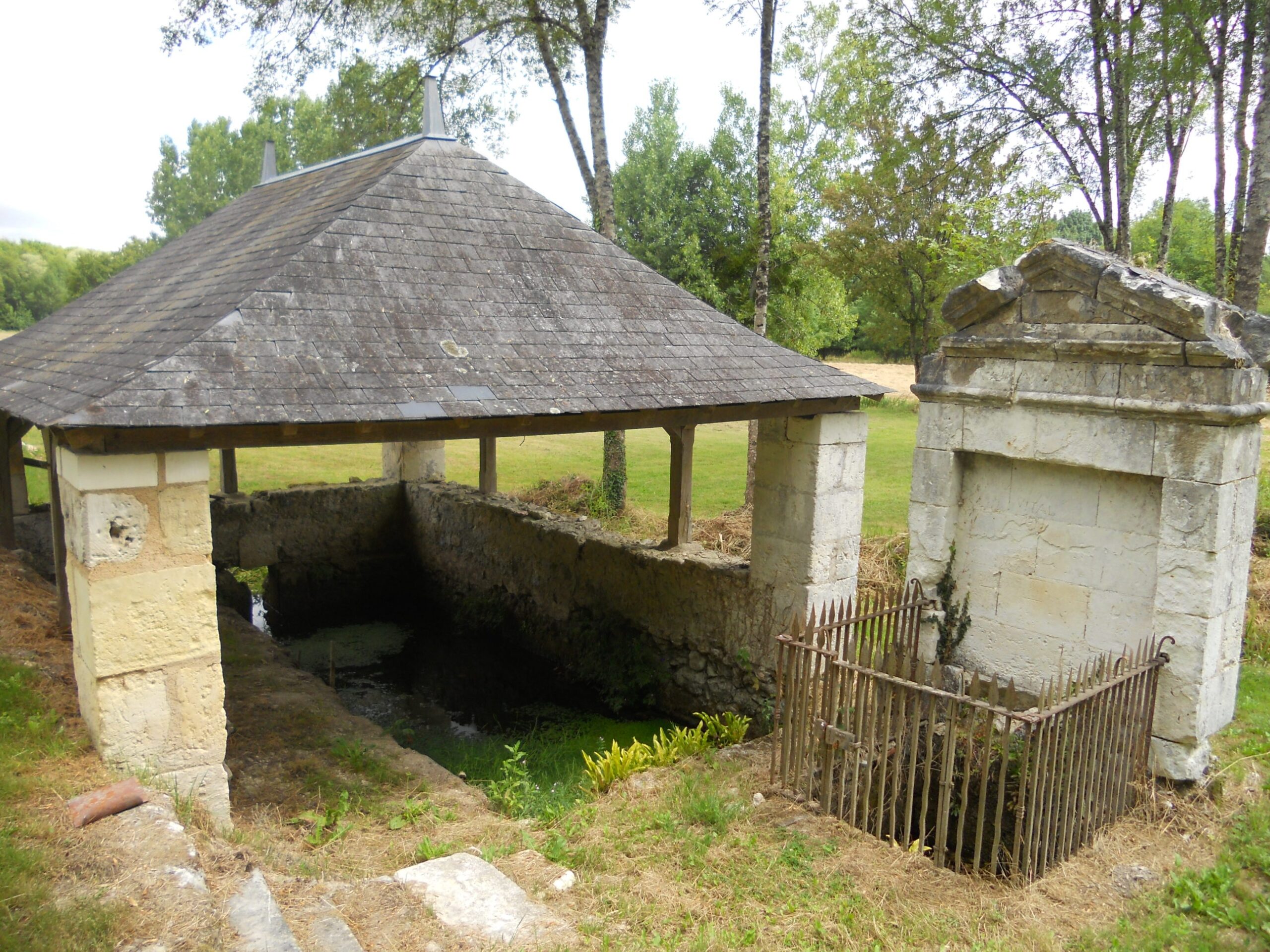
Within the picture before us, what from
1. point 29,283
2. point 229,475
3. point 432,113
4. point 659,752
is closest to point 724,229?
point 229,475

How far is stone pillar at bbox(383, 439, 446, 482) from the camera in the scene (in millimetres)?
13453

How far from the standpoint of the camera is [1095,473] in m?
5.05

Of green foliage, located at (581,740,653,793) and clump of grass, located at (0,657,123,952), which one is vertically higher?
clump of grass, located at (0,657,123,952)

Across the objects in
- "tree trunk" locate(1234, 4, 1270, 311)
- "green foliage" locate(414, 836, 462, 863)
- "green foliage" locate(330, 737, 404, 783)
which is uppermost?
"tree trunk" locate(1234, 4, 1270, 311)

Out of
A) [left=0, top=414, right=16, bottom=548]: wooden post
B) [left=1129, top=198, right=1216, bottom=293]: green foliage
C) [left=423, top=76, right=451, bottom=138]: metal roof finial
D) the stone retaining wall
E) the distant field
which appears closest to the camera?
[left=423, top=76, right=451, bottom=138]: metal roof finial

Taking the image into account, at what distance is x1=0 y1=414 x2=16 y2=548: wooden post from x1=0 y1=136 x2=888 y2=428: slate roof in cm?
84

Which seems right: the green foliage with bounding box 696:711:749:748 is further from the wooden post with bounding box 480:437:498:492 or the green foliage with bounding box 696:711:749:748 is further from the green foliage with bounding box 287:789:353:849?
the wooden post with bounding box 480:437:498:492

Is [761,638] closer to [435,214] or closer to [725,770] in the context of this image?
[725,770]

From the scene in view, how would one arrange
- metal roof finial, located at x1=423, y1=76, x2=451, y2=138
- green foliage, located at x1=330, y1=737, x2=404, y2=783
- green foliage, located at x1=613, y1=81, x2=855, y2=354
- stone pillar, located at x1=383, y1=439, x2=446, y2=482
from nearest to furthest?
green foliage, located at x1=330, y1=737, x2=404, y2=783
metal roof finial, located at x1=423, y1=76, x2=451, y2=138
stone pillar, located at x1=383, y1=439, x2=446, y2=482
green foliage, located at x1=613, y1=81, x2=855, y2=354

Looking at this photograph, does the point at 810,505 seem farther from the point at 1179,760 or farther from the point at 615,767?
the point at 1179,760

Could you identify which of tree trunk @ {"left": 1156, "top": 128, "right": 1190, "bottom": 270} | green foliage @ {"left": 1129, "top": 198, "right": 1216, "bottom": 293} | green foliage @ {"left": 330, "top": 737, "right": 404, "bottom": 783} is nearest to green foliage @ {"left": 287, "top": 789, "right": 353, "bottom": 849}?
green foliage @ {"left": 330, "top": 737, "right": 404, "bottom": 783}

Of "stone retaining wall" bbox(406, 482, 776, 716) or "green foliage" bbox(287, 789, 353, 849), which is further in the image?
"stone retaining wall" bbox(406, 482, 776, 716)

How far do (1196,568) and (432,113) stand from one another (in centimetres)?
652

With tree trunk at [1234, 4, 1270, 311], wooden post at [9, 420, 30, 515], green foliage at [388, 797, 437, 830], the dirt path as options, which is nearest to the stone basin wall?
wooden post at [9, 420, 30, 515]
